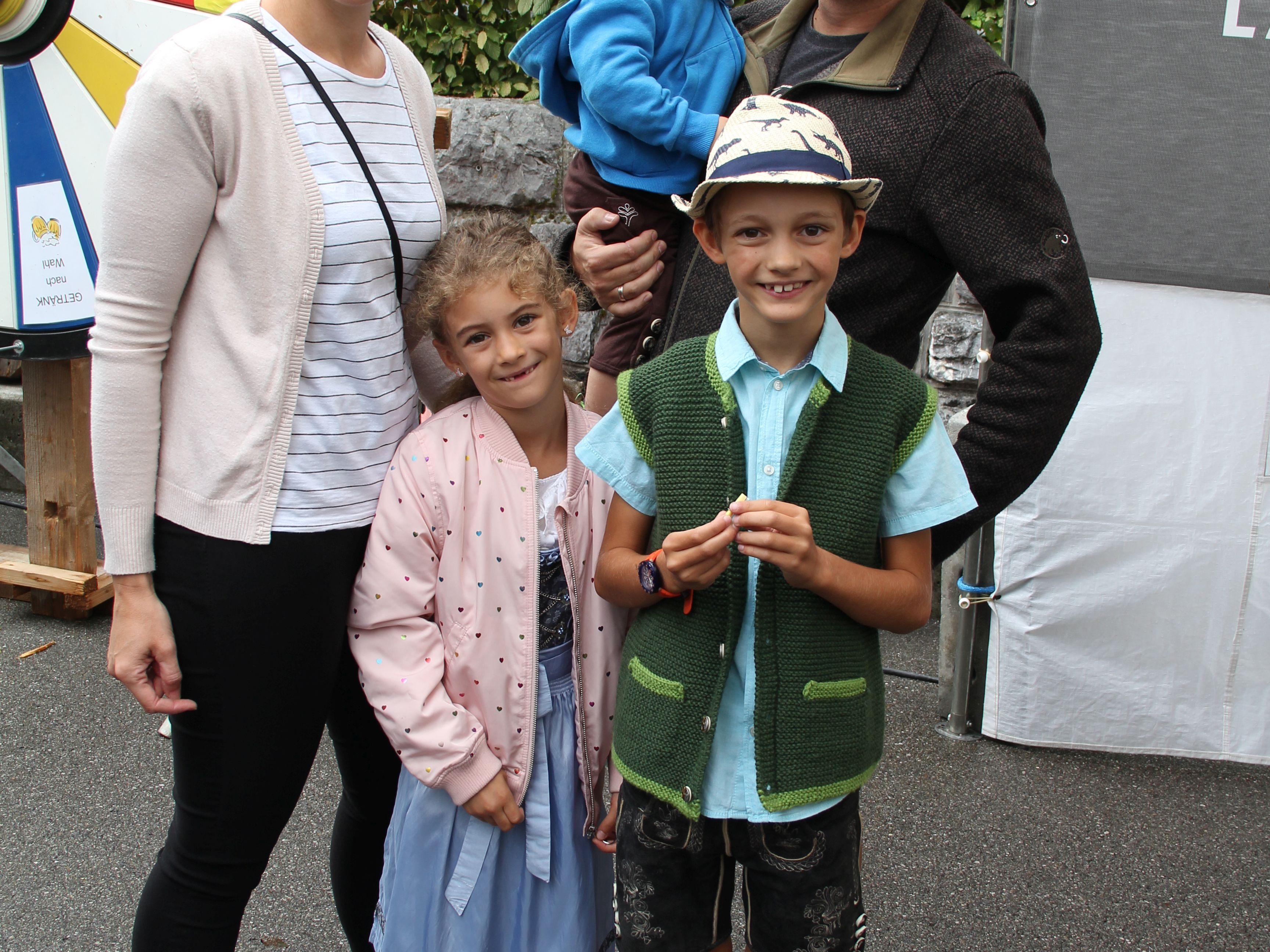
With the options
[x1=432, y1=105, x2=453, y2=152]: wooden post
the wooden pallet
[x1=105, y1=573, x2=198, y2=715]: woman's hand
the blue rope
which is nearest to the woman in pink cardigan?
[x1=105, y1=573, x2=198, y2=715]: woman's hand

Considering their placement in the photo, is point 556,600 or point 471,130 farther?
point 471,130

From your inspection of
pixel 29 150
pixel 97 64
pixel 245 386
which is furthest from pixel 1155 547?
pixel 29 150

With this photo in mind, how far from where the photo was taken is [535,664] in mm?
1583

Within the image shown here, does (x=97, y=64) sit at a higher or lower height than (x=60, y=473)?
higher

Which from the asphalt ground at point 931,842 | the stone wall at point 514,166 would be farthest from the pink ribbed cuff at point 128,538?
the stone wall at point 514,166

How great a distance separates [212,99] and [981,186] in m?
1.01

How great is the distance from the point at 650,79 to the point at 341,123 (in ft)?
1.69

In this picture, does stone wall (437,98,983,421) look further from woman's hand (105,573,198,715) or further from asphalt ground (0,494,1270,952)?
woman's hand (105,573,198,715)

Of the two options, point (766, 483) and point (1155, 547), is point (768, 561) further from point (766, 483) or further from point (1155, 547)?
point (1155, 547)

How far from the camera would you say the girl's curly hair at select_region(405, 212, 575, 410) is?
4.98ft

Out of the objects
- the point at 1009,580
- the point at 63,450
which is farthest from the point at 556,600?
the point at 63,450

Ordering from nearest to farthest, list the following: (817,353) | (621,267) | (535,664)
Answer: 1. (817,353)
2. (535,664)
3. (621,267)

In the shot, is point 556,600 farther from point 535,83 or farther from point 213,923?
point 535,83

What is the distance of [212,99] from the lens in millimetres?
1300
